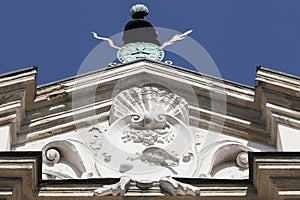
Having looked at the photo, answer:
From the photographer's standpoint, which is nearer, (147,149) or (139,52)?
(147,149)

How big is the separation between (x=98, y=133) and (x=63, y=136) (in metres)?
0.42

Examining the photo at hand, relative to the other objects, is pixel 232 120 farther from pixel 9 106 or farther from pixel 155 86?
pixel 9 106

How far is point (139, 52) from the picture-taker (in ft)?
56.9

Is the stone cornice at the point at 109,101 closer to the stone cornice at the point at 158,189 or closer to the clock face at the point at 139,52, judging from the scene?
the stone cornice at the point at 158,189

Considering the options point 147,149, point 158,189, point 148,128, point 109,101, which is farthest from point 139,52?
point 158,189

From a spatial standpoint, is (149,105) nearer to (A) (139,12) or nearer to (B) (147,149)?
(B) (147,149)

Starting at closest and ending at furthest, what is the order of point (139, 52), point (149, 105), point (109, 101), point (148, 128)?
point (148, 128), point (149, 105), point (109, 101), point (139, 52)

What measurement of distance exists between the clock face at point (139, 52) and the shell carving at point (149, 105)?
68.3 inches

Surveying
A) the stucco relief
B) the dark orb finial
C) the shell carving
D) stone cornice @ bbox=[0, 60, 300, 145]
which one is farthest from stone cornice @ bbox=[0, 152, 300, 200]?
the dark orb finial

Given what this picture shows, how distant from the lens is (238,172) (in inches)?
565

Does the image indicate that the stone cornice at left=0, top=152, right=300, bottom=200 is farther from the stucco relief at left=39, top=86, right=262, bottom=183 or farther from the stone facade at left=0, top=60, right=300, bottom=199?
the stucco relief at left=39, top=86, right=262, bottom=183

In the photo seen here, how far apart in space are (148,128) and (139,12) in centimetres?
424

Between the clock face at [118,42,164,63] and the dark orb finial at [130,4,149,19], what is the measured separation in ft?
3.69

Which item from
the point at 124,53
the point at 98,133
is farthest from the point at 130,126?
the point at 124,53
